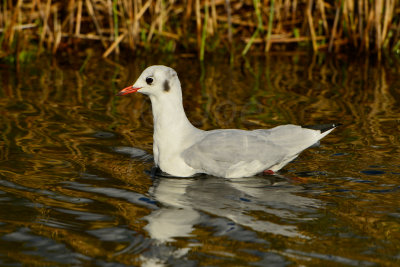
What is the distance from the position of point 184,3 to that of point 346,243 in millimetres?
7661

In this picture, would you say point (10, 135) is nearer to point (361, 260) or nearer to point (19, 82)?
point (19, 82)

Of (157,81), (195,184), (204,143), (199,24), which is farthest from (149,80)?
(199,24)

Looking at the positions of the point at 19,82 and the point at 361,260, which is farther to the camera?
the point at 19,82

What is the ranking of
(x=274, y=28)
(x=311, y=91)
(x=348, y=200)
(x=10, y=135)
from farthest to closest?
(x=274, y=28), (x=311, y=91), (x=10, y=135), (x=348, y=200)

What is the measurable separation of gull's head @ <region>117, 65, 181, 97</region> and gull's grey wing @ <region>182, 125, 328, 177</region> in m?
0.56

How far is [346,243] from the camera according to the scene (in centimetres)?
457

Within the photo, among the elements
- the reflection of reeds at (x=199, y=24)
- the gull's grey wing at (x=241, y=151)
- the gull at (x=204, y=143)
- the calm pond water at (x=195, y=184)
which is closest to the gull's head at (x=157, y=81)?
the gull at (x=204, y=143)

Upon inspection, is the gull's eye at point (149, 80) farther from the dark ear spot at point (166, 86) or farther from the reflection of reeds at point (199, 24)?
the reflection of reeds at point (199, 24)

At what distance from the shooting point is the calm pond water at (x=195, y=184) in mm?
4523

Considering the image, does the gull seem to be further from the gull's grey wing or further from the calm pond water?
the calm pond water

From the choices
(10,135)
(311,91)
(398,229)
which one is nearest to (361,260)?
(398,229)

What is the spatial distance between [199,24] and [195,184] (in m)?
5.21

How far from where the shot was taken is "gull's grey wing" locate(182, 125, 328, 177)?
613 centimetres

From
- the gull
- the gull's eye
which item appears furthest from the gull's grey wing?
the gull's eye
